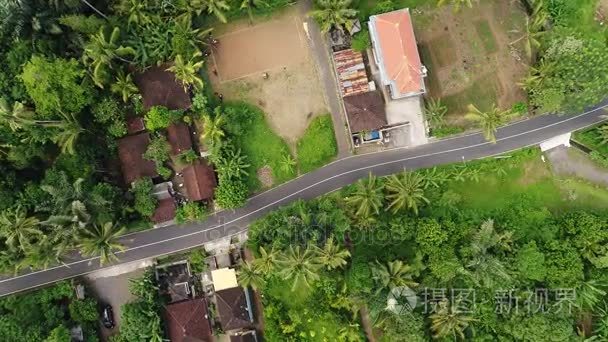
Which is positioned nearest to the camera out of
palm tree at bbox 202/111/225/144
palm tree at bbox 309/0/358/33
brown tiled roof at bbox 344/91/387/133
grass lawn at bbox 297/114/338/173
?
palm tree at bbox 309/0/358/33

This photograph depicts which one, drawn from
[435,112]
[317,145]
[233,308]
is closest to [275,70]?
[317,145]

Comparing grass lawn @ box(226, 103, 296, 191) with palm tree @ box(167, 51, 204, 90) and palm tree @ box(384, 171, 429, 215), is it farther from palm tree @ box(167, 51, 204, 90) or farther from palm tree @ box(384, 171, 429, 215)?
palm tree @ box(384, 171, 429, 215)

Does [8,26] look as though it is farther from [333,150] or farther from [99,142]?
[333,150]

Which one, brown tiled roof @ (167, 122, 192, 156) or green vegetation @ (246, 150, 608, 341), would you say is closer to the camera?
green vegetation @ (246, 150, 608, 341)

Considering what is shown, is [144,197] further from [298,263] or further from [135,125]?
[298,263]

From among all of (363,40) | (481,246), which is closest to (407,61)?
(363,40)

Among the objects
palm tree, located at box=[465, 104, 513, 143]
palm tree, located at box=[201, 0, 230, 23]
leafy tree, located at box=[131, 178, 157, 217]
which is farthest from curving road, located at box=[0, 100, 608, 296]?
palm tree, located at box=[201, 0, 230, 23]

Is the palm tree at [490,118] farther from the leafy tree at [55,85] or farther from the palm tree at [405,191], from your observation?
the leafy tree at [55,85]
